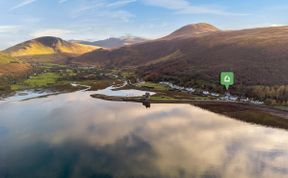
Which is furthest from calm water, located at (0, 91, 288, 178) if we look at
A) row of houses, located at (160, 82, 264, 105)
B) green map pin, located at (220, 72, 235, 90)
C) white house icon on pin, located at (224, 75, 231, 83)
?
white house icon on pin, located at (224, 75, 231, 83)

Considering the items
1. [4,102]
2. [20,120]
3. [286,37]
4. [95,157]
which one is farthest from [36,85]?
[286,37]

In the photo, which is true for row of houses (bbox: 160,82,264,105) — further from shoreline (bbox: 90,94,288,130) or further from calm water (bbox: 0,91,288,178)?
calm water (bbox: 0,91,288,178)

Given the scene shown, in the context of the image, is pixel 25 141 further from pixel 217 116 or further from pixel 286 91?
pixel 286 91

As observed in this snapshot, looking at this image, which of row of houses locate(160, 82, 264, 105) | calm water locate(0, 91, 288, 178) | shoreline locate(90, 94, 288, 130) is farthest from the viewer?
row of houses locate(160, 82, 264, 105)

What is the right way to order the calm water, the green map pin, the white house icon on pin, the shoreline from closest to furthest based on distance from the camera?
the calm water
the shoreline
the green map pin
the white house icon on pin

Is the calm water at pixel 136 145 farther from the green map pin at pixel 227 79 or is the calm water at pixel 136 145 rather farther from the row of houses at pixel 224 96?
the green map pin at pixel 227 79

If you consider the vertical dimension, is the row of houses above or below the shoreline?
above
